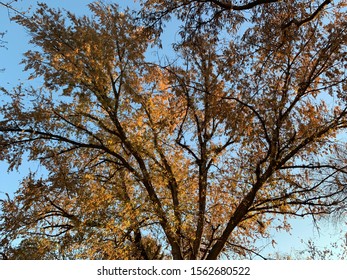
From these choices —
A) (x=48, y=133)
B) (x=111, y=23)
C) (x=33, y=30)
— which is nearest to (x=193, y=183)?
(x=48, y=133)

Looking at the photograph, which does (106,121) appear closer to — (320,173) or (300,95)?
(300,95)

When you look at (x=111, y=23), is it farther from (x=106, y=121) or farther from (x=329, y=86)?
(x=329, y=86)

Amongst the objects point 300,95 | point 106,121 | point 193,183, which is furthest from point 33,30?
point 300,95

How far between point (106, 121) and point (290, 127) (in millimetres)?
5298

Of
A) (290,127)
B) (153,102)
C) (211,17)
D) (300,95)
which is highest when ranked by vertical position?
(153,102)

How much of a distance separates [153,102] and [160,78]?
1119 millimetres

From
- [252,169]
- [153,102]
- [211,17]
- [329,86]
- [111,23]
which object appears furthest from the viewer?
[153,102]

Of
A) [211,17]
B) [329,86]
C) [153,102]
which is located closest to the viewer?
[211,17]

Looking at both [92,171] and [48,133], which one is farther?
[92,171]

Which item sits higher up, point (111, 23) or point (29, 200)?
point (111, 23)

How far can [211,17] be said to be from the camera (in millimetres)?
8016

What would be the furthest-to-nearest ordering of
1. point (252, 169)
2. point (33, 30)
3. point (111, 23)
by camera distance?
1. point (111, 23)
2. point (33, 30)
3. point (252, 169)

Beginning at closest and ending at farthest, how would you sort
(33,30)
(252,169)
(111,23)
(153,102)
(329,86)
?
(329,86) < (252,169) < (33,30) < (111,23) < (153,102)

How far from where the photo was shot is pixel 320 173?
1058 centimetres
